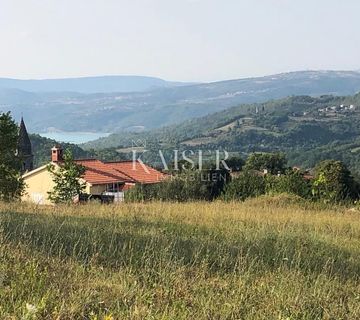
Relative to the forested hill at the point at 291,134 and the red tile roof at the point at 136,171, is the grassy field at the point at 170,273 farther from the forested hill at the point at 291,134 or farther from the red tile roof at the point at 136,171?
the forested hill at the point at 291,134

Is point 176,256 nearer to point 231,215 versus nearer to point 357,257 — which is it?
point 357,257

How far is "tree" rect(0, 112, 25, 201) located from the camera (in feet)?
77.6

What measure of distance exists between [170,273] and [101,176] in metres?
44.3

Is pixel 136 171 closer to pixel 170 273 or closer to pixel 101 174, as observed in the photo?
pixel 101 174

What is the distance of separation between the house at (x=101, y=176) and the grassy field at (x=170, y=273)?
38687 millimetres

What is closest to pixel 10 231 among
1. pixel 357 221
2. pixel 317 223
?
pixel 317 223

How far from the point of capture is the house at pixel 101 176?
1822 inches

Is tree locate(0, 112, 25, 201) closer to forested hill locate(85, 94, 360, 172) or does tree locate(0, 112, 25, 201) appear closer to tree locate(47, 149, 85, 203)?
tree locate(47, 149, 85, 203)

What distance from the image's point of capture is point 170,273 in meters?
4.11

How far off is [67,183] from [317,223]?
2755 cm

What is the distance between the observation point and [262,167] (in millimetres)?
62156

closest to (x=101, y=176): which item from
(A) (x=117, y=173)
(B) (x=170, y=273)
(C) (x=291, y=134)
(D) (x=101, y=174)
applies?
(D) (x=101, y=174)

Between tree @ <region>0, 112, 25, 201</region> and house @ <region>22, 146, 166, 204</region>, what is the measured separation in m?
19.9

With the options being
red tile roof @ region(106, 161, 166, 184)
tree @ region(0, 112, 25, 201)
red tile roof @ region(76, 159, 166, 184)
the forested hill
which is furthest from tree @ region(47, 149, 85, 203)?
the forested hill
